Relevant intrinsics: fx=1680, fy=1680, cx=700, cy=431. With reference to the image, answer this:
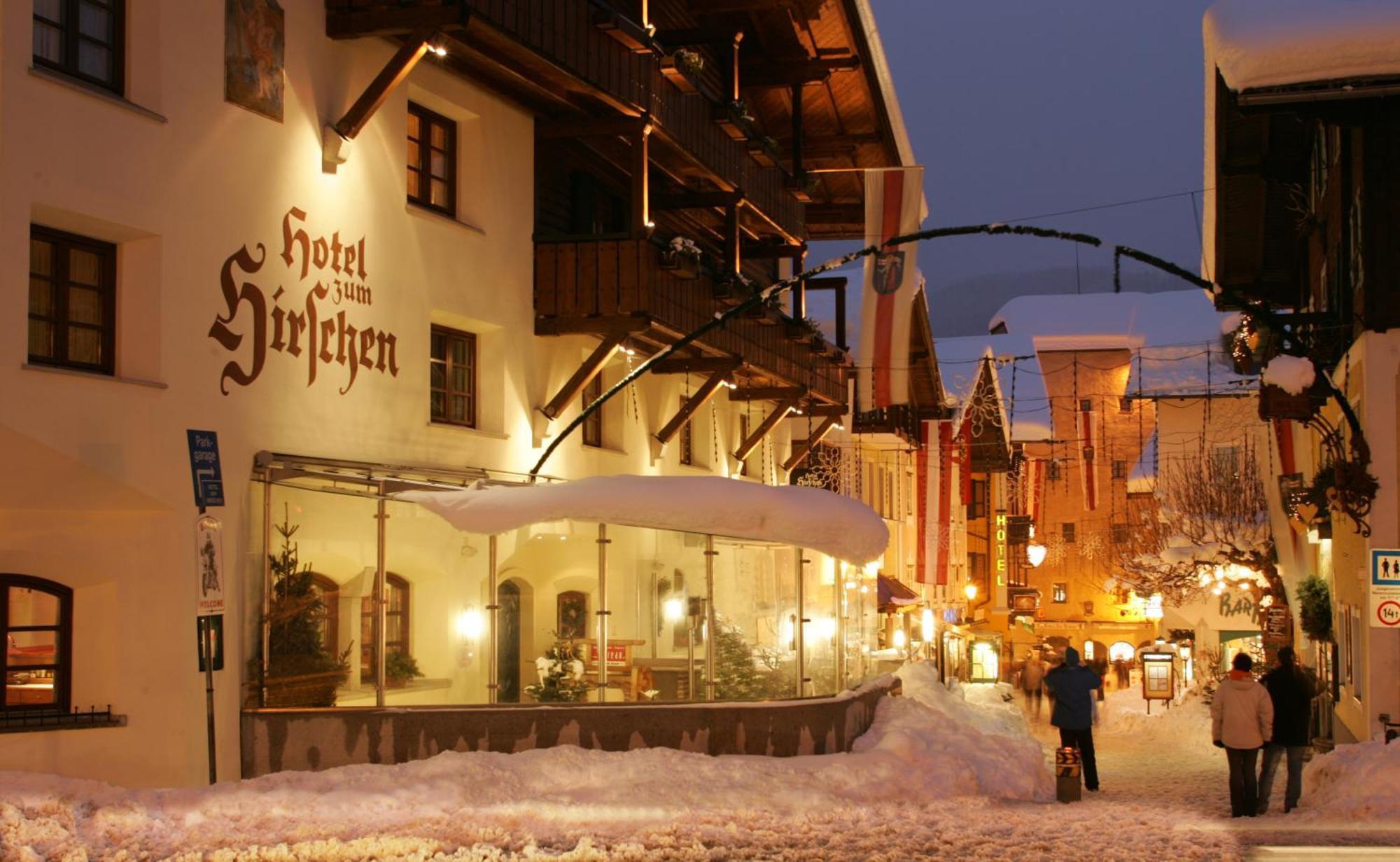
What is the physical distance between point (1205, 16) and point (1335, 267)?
4.11 meters

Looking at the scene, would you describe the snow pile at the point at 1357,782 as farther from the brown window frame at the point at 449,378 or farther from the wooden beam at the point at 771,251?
the wooden beam at the point at 771,251

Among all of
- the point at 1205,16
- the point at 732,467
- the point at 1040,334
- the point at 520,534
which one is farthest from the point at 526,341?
the point at 1040,334

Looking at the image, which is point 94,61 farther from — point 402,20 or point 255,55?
point 402,20

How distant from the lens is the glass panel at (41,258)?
14055mm

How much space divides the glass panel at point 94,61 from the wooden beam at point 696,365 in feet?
Answer: 39.2

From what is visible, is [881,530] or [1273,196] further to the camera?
[1273,196]

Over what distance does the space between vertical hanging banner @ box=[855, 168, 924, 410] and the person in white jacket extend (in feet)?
36.7

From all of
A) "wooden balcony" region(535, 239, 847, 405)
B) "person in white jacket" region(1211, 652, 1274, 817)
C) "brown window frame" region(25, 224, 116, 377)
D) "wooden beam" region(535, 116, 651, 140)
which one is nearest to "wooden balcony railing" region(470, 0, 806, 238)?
"wooden beam" region(535, 116, 651, 140)

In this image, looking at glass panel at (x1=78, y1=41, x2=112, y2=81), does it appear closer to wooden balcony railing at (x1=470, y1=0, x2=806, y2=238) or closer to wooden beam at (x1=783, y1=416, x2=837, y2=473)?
wooden balcony railing at (x1=470, y1=0, x2=806, y2=238)

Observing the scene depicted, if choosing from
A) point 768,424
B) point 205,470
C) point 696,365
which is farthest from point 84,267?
point 768,424

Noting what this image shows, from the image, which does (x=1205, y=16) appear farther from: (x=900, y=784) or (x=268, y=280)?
(x=268, y=280)

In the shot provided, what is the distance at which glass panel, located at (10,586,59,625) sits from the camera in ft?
46.5

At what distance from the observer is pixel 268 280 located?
16500 millimetres

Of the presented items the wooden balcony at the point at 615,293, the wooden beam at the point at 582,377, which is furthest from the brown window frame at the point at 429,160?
the wooden beam at the point at 582,377
